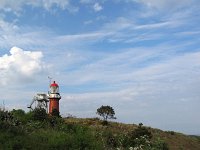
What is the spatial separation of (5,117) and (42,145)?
117 inches

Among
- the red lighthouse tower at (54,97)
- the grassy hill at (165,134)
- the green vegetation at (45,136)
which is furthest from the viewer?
the red lighthouse tower at (54,97)

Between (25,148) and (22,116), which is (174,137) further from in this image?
(25,148)

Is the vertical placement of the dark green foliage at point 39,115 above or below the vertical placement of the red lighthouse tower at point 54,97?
below

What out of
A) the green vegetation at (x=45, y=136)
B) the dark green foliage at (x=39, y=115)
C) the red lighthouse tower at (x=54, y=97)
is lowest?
the green vegetation at (x=45, y=136)

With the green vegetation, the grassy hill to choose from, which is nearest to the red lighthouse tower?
the grassy hill

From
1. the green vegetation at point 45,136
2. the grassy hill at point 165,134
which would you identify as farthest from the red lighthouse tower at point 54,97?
the green vegetation at point 45,136

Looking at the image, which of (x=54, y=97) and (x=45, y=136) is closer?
(x=45, y=136)

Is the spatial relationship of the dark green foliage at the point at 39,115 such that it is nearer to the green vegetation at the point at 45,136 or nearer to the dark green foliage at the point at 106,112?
the green vegetation at the point at 45,136

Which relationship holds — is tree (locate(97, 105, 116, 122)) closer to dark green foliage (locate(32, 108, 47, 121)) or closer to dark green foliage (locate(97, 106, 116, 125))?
dark green foliage (locate(97, 106, 116, 125))

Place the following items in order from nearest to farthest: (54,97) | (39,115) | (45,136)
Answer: (45,136)
(39,115)
(54,97)

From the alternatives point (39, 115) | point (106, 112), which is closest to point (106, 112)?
point (106, 112)

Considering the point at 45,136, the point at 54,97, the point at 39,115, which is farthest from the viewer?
the point at 54,97

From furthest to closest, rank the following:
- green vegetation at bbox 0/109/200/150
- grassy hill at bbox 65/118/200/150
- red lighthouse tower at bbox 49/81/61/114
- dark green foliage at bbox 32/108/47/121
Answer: red lighthouse tower at bbox 49/81/61/114 < grassy hill at bbox 65/118/200/150 < dark green foliage at bbox 32/108/47/121 < green vegetation at bbox 0/109/200/150

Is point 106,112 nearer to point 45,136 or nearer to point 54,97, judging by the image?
point 54,97
